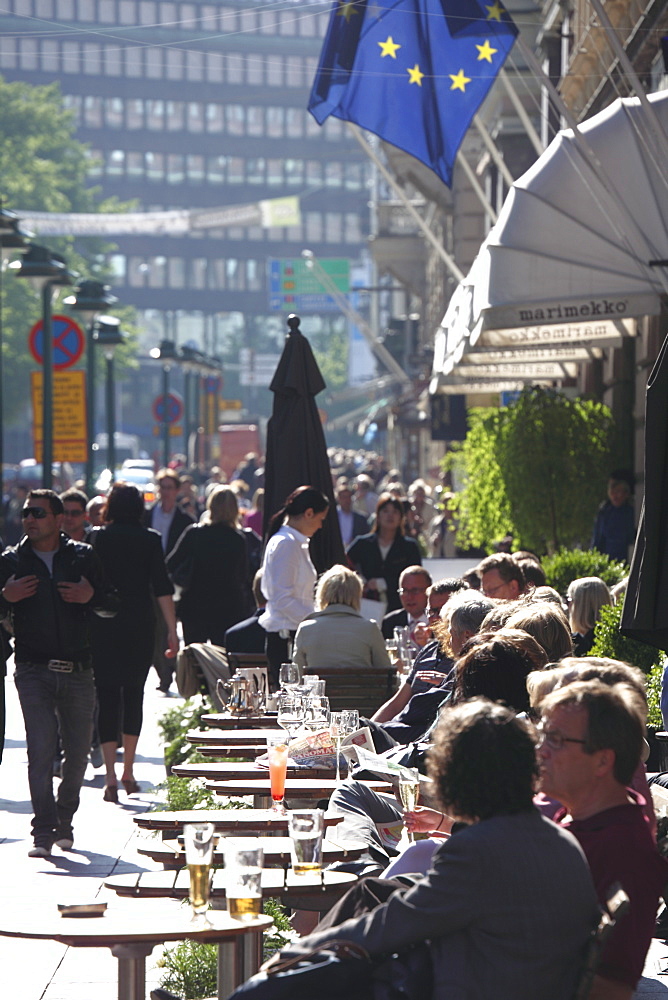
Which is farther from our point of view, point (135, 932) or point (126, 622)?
point (126, 622)

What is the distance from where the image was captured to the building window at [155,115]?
5034 inches

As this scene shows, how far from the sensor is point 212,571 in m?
13.4

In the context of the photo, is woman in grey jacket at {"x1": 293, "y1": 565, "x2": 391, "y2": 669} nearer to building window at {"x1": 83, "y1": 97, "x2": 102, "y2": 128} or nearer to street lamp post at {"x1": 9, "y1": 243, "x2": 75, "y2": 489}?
street lamp post at {"x1": 9, "y1": 243, "x2": 75, "y2": 489}

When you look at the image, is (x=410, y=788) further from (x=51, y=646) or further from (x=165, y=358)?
(x=165, y=358)

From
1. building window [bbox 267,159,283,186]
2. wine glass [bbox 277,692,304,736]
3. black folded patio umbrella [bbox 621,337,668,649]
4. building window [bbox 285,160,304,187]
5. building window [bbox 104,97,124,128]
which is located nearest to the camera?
black folded patio umbrella [bbox 621,337,668,649]

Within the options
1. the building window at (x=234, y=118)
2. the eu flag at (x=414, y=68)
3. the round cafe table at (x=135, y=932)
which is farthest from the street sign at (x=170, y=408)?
the building window at (x=234, y=118)

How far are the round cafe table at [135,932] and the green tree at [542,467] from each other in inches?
456

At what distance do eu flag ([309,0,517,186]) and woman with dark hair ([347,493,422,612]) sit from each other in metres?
2.66

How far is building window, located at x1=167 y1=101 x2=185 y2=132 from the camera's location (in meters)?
128

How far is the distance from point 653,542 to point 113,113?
4938 inches

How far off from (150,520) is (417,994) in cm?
1284

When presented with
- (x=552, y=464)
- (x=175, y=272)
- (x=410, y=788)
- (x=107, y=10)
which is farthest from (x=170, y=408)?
(x=175, y=272)

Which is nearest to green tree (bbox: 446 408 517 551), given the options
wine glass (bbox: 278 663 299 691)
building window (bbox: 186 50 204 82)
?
wine glass (bbox: 278 663 299 691)

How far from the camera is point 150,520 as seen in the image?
1655 centimetres
